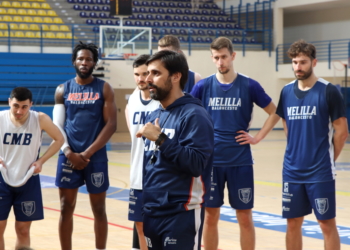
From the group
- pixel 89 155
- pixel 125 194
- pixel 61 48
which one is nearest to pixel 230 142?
pixel 89 155

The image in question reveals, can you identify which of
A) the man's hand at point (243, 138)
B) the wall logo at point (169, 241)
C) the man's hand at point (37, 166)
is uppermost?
the man's hand at point (243, 138)

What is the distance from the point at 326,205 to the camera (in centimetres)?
477

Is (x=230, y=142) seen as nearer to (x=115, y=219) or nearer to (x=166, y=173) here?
(x=166, y=173)

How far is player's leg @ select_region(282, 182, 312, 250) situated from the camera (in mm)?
4859

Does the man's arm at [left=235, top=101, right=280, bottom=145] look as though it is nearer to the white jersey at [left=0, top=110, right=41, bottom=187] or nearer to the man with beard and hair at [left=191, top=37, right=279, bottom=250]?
the man with beard and hair at [left=191, top=37, right=279, bottom=250]

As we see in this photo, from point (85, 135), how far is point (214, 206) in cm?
139

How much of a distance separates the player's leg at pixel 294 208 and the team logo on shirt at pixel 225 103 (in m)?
0.83

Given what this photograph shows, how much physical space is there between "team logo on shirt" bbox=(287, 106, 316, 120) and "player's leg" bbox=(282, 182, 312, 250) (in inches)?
22.3

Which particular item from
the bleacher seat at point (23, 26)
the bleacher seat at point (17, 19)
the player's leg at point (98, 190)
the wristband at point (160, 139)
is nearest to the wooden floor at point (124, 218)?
the player's leg at point (98, 190)

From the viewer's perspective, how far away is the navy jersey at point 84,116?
546 centimetres

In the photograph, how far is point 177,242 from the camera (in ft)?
10.9

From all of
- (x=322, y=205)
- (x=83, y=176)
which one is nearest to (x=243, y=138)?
(x=322, y=205)

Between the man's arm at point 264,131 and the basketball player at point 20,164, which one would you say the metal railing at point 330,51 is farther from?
the basketball player at point 20,164

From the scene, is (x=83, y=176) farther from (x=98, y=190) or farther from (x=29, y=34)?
(x=29, y=34)
